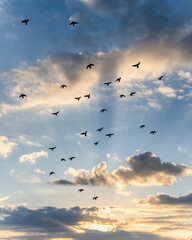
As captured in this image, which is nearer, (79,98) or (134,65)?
(134,65)

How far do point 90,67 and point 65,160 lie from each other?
3306 cm

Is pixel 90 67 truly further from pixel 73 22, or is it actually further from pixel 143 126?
pixel 143 126

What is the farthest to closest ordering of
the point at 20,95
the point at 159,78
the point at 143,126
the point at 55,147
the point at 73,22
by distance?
the point at 143,126, the point at 55,147, the point at 159,78, the point at 20,95, the point at 73,22

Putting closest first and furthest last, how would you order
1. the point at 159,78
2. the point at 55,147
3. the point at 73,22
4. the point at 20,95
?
1. the point at 73,22
2. the point at 20,95
3. the point at 159,78
4. the point at 55,147

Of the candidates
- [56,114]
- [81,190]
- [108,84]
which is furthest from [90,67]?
[81,190]

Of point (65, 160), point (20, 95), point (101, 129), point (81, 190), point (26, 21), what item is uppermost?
point (26, 21)

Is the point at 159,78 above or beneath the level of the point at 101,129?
above

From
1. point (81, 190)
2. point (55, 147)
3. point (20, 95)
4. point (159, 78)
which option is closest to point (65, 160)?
point (55, 147)

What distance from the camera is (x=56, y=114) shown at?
279 ft

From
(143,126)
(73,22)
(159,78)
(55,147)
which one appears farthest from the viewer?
(143,126)

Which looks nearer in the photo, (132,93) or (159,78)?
(159,78)

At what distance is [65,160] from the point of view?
9175 centimetres

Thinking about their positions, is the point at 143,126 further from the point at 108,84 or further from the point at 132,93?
the point at 108,84

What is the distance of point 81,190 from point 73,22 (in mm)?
54036
